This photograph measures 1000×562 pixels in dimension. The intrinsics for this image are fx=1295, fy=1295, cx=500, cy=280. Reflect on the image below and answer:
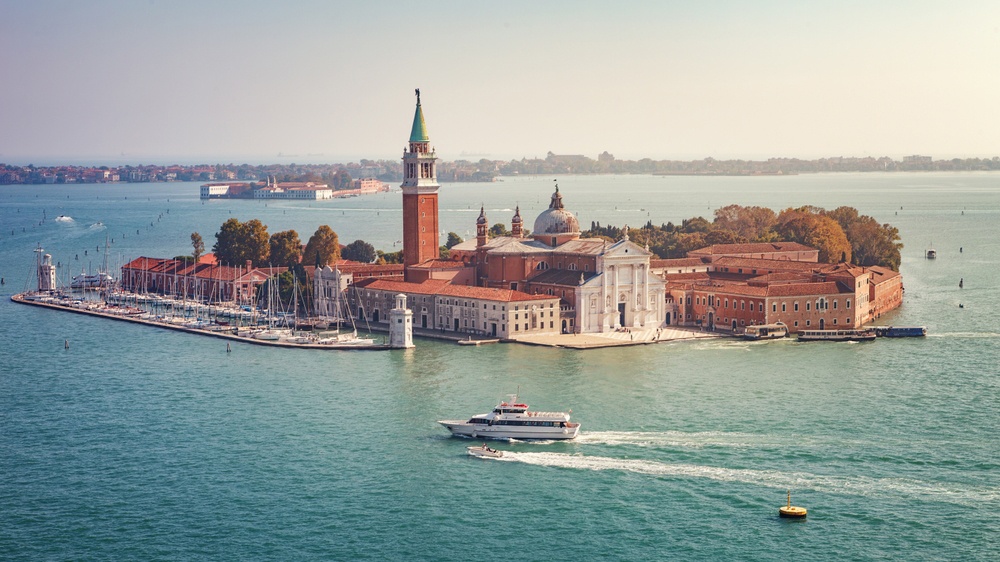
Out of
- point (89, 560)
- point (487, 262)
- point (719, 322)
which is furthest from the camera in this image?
point (487, 262)

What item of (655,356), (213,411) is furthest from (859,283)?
(213,411)

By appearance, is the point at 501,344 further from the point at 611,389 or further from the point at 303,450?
the point at 303,450

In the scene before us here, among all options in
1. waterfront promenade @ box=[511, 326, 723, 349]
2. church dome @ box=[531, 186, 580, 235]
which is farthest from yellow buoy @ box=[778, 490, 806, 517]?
church dome @ box=[531, 186, 580, 235]

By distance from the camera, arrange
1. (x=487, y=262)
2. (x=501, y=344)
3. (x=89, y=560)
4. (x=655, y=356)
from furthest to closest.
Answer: (x=487, y=262)
(x=501, y=344)
(x=655, y=356)
(x=89, y=560)

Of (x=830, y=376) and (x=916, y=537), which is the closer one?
(x=916, y=537)

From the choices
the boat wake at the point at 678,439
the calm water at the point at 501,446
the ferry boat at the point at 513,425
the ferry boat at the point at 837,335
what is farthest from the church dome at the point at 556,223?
the boat wake at the point at 678,439

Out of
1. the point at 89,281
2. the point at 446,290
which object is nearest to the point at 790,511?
the point at 446,290

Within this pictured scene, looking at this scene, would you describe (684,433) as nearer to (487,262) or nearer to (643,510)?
(643,510)
